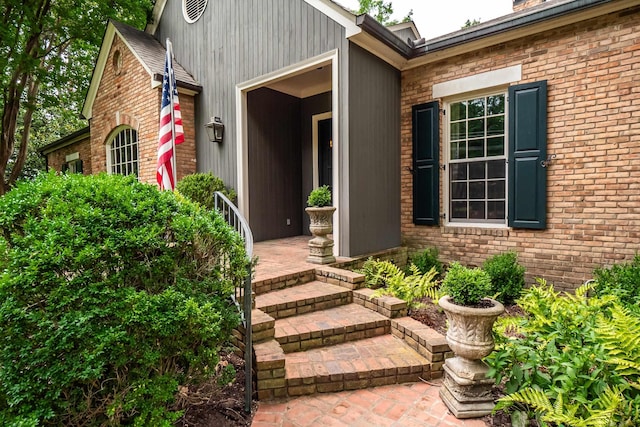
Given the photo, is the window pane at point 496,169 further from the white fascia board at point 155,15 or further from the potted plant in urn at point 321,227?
the white fascia board at point 155,15

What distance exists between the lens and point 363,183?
4992mm

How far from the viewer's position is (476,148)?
17.3 ft

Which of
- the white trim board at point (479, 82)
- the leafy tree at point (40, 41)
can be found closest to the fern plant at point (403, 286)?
the white trim board at point (479, 82)

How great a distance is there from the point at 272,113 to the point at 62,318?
230 inches

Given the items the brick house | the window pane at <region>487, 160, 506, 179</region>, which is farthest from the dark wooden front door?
the window pane at <region>487, 160, 506, 179</region>

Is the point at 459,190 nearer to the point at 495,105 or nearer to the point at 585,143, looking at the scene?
the point at 495,105

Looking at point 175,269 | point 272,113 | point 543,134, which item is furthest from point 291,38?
point 175,269

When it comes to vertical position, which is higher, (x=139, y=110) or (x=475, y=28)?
(x=475, y=28)

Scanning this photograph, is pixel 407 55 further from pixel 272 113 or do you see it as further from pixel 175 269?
pixel 175 269

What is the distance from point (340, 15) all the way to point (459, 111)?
2.37 metres

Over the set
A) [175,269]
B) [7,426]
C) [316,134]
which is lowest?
[7,426]

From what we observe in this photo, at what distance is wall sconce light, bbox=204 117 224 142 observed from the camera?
6.39 m

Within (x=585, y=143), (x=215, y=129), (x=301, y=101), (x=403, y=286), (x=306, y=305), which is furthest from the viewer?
(x=301, y=101)

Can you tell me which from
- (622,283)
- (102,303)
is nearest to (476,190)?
(622,283)
